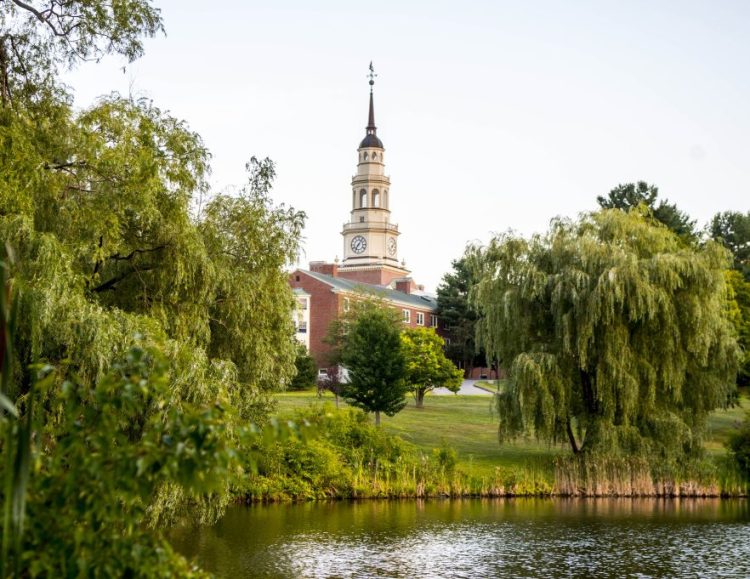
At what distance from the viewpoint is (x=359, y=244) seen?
110562mm

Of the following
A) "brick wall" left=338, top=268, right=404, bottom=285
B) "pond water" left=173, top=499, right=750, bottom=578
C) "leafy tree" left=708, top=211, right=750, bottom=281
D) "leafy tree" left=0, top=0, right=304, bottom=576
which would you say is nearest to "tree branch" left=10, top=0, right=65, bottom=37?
"leafy tree" left=0, top=0, right=304, bottom=576

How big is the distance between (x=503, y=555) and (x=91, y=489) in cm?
1476

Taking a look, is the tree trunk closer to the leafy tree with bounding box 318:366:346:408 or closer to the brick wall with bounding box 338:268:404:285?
the leafy tree with bounding box 318:366:346:408

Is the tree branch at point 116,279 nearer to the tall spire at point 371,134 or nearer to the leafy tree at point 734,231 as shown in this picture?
the leafy tree at point 734,231

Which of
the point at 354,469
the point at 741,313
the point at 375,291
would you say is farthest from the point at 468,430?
the point at 375,291

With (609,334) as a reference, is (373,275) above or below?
above

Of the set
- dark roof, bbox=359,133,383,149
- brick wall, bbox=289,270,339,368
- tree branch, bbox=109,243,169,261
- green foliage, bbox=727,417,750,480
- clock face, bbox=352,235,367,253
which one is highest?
dark roof, bbox=359,133,383,149

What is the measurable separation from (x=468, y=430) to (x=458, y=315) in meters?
36.4

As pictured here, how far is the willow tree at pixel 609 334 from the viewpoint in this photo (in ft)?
95.7

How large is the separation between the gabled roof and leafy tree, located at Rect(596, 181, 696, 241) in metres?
21.1

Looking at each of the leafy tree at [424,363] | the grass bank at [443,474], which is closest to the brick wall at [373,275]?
the leafy tree at [424,363]

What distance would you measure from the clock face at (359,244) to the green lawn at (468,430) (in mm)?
51022

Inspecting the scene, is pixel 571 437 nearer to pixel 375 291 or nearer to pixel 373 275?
pixel 375 291

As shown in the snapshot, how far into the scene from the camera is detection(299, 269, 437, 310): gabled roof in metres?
75.9
